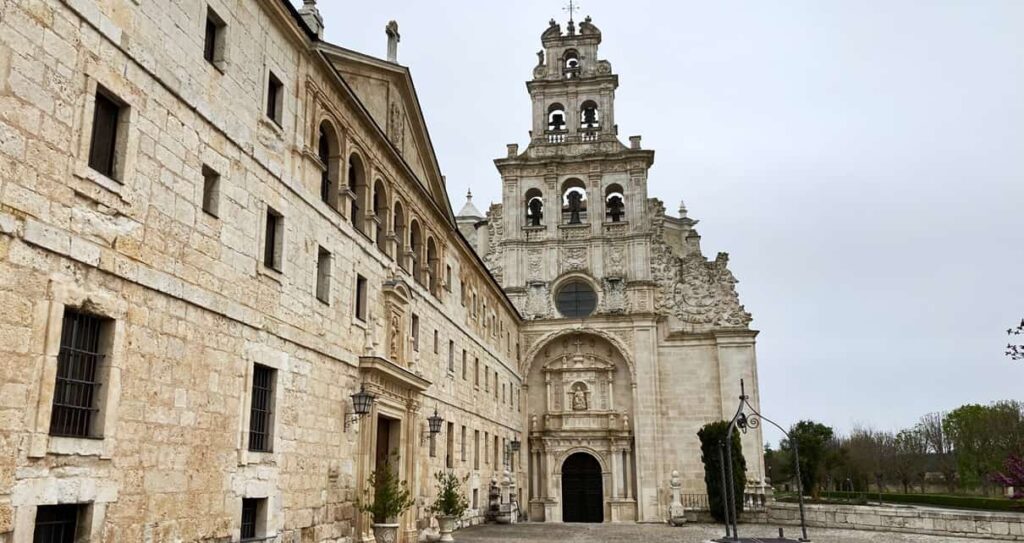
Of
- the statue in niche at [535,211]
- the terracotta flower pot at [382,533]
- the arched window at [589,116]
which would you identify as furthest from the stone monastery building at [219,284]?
the arched window at [589,116]

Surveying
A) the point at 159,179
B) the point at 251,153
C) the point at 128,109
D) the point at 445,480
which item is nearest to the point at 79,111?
the point at 128,109

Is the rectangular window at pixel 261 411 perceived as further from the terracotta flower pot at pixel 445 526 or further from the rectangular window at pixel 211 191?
the terracotta flower pot at pixel 445 526

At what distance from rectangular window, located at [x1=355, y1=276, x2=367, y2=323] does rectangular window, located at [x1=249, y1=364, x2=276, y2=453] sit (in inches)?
164

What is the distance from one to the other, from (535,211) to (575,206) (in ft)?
6.80

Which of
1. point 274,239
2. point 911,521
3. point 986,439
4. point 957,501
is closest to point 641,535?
point 911,521

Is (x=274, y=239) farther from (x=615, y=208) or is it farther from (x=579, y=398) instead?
(x=615, y=208)

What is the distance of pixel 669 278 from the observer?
38500 mm

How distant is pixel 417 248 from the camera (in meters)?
21.7

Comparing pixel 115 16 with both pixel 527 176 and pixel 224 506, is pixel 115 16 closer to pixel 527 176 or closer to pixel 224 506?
pixel 224 506

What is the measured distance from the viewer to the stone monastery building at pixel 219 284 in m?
7.60

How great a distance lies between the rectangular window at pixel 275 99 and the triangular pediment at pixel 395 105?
5.75 ft

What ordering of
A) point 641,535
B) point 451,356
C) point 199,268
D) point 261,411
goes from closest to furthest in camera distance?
point 199,268
point 261,411
point 451,356
point 641,535

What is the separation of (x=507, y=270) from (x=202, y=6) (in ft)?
95.6

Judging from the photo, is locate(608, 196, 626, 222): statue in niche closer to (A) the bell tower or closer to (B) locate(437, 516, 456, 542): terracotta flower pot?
(A) the bell tower
